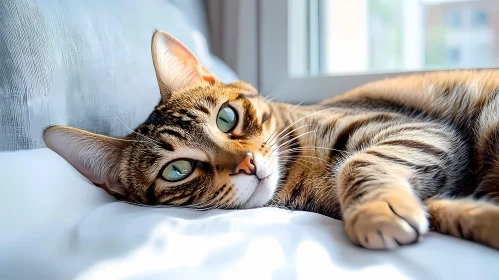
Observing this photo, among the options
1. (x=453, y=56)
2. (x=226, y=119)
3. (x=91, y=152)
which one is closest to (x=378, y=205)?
(x=226, y=119)

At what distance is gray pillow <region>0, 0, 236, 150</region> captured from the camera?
711mm

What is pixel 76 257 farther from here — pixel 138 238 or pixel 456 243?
pixel 456 243

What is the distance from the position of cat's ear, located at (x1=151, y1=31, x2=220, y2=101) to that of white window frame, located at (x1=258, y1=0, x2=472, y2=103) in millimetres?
616

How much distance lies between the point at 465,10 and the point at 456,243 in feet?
3.94

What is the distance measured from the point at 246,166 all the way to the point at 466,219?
1.14 feet

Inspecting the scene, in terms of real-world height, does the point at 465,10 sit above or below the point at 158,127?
above

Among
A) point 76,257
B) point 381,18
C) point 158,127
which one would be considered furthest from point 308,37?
point 76,257

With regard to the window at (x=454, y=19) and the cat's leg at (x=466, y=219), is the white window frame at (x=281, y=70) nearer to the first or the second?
the window at (x=454, y=19)

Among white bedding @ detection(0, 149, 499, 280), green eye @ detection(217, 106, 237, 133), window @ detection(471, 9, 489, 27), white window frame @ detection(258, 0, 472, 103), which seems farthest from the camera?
white window frame @ detection(258, 0, 472, 103)

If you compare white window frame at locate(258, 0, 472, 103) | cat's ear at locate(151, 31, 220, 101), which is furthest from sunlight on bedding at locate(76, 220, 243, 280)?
white window frame at locate(258, 0, 472, 103)

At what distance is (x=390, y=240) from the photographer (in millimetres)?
554

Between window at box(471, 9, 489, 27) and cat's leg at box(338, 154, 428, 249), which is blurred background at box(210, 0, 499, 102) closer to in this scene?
window at box(471, 9, 489, 27)

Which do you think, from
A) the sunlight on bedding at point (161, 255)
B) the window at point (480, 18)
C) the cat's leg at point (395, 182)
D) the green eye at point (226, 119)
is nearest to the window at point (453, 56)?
the window at point (480, 18)

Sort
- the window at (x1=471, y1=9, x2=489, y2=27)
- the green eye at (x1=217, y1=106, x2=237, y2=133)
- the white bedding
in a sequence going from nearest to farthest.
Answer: the white bedding
the green eye at (x1=217, y1=106, x2=237, y2=133)
the window at (x1=471, y1=9, x2=489, y2=27)
